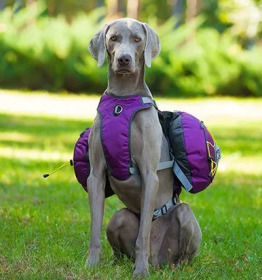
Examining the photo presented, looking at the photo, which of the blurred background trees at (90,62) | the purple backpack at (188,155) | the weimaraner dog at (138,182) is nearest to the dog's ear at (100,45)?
the weimaraner dog at (138,182)

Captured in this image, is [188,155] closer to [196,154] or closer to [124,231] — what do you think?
[196,154]

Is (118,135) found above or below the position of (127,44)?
below

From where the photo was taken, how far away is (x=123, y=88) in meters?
4.91

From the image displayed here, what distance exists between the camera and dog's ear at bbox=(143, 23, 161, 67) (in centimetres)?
483

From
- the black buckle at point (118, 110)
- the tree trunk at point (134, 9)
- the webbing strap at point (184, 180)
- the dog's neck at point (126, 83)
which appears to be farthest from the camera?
the tree trunk at point (134, 9)

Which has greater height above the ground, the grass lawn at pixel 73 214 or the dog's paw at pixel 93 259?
the dog's paw at pixel 93 259

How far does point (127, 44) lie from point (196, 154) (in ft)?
3.04

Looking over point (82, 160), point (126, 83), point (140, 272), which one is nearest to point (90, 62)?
point (82, 160)

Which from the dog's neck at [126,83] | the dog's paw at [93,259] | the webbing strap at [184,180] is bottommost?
the dog's paw at [93,259]

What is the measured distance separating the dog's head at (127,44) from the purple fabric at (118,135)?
25cm

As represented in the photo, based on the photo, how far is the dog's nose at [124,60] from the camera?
4.66 metres

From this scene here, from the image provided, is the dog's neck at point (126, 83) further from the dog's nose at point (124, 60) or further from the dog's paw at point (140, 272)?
the dog's paw at point (140, 272)

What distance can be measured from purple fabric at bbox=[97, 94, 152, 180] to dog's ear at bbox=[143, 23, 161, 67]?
30 centimetres

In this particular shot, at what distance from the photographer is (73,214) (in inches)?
265
